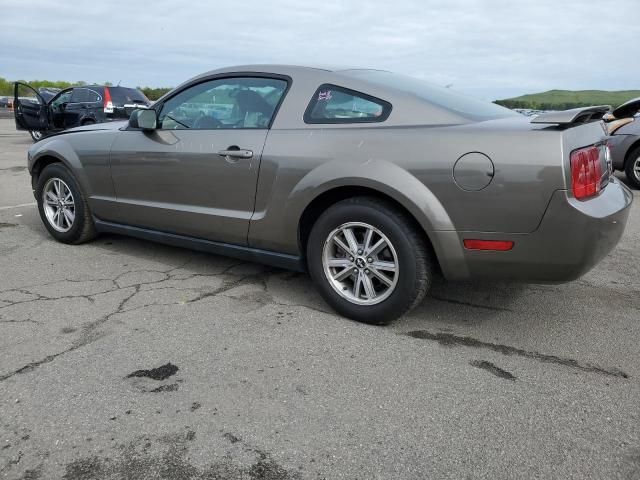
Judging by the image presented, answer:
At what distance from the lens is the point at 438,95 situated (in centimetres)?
358

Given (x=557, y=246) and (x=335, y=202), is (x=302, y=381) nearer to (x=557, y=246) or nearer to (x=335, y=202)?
(x=335, y=202)

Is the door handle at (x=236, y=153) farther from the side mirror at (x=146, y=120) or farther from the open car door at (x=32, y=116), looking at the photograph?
the open car door at (x=32, y=116)

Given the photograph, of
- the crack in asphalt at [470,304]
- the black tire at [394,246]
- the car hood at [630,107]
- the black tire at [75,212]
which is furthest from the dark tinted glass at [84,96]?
the crack in asphalt at [470,304]

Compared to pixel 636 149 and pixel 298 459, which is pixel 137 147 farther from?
pixel 636 149

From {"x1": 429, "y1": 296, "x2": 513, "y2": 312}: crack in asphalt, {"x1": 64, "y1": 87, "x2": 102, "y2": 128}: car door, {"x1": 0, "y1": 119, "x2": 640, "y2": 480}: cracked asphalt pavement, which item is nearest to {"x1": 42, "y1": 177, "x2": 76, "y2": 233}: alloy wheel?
{"x1": 0, "y1": 119, "x2": 640, "y2": 480}: cracked asphalt pavement

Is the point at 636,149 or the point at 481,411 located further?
the point at 636,149

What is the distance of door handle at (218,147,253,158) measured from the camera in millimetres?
3617

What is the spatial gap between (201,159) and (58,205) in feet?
6.60

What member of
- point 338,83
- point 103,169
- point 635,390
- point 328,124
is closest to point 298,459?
point 635,390

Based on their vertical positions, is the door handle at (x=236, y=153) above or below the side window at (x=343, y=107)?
below

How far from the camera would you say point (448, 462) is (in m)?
2.10

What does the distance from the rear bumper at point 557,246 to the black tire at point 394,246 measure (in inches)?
6.5

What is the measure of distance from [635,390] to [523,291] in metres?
1.38

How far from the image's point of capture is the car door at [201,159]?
3.69 metres
